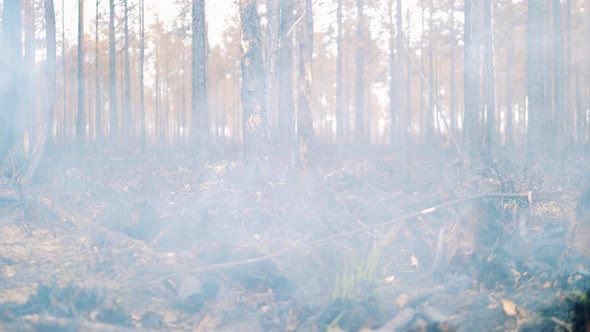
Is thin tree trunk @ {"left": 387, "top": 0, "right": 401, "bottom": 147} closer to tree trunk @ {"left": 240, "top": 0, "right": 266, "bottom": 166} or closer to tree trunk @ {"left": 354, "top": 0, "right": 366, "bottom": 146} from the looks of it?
tree trunk @ {"left": 354, "top": 0, "right": 366, "bottom": 146}

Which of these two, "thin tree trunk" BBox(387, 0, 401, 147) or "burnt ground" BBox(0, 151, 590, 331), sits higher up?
"thin tree trunk" BBox(387, 0, 401, 147)

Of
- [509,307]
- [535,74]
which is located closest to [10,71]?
[509,307]

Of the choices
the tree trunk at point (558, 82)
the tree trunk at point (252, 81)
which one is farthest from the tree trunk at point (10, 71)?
the tree trunk at point (558, 82)

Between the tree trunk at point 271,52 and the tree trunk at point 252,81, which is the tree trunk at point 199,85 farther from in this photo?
the tree trunk at point 252,81

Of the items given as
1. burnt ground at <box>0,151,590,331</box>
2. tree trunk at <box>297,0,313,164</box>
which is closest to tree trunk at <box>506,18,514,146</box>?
tree trunk at <box>297,0,313,164</box>

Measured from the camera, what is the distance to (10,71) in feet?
23.9

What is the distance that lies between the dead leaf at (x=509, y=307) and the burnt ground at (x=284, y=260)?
0.01 metres

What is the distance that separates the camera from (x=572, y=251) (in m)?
4.20

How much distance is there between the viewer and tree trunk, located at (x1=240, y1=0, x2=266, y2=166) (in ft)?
27.7

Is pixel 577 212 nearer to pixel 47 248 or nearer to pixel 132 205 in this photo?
pixel 132 205

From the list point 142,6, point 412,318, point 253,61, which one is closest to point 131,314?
point 412,318

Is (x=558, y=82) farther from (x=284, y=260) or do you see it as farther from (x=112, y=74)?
(x=112, y=74)

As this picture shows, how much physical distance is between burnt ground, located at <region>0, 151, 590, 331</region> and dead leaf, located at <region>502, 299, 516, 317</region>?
0.04 ft

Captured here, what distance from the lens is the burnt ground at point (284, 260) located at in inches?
148
